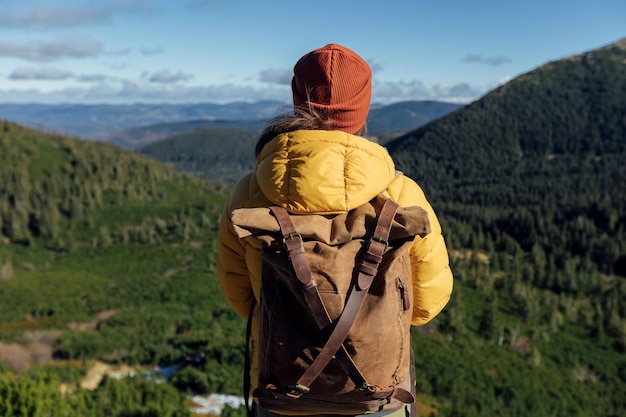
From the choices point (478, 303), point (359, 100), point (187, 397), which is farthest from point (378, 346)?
point (478, 303)

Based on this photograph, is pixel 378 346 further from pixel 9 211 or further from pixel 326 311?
pixel 9 211

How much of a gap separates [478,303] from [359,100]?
45308mm

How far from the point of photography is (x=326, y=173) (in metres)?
1.93

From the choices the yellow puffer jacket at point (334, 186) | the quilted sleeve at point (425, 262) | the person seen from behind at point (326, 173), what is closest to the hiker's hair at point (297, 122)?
the person seen from behind at point (326, 173)

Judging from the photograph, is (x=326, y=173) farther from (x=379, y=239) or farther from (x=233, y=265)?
(x=233, y=265)

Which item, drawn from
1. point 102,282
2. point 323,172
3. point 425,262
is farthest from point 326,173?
point 102,282

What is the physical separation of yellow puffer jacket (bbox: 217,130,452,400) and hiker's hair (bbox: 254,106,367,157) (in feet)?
0.41

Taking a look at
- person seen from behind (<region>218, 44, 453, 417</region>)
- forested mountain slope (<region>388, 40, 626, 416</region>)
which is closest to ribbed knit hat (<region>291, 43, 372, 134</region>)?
person seen from behind (<region>218, 44, 453, 417</region>)

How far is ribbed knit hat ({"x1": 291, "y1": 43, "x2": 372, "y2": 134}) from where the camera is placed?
2.21 meters

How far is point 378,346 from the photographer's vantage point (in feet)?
6.29

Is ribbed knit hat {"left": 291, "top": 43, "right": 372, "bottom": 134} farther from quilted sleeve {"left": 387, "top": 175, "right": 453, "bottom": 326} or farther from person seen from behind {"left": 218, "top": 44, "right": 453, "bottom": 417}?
quilted sleeve {"left": 387, "top": 175, "right": 453, "bottom": 326}

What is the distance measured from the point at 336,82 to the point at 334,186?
1.89ft

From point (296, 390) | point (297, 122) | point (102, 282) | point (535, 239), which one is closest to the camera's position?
point (296, 390)

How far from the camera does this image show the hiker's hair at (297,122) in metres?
2.20
